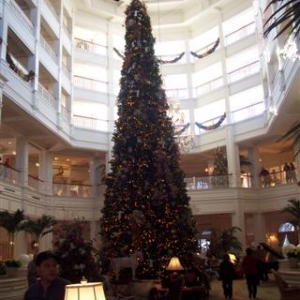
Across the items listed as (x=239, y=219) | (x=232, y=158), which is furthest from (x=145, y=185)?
(x=232, y=158)

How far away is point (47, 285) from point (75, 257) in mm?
5606

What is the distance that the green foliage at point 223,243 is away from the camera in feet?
69.2

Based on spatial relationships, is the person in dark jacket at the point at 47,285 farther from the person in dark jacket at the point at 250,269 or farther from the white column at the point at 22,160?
the white column at the point at 22,160

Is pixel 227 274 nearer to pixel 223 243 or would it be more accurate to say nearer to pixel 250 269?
pixel 250 269

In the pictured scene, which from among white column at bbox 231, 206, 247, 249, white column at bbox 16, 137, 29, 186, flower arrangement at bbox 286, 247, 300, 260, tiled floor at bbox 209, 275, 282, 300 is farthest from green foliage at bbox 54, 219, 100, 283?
white column at bbox 231, 206, 247, 249

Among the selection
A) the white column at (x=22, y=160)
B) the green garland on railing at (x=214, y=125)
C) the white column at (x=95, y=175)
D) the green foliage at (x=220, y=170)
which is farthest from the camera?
the white column at (x=95, y=175)

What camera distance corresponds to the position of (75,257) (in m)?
8.53

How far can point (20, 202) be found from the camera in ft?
65.0

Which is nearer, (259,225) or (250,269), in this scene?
(250,269)

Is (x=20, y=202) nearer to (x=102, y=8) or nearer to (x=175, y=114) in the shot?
(x=175, y=114)

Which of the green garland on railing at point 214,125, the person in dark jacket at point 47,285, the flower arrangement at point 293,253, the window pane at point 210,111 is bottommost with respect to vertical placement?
the flower arrangement at point 293,253

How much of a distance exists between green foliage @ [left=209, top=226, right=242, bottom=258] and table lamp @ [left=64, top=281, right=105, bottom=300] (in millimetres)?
18509

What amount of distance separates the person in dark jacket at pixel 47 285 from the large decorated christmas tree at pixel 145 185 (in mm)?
8046

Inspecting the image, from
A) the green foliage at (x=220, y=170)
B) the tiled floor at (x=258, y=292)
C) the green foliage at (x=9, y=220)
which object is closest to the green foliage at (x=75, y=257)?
the tiled floor at (x=258, y=292)
